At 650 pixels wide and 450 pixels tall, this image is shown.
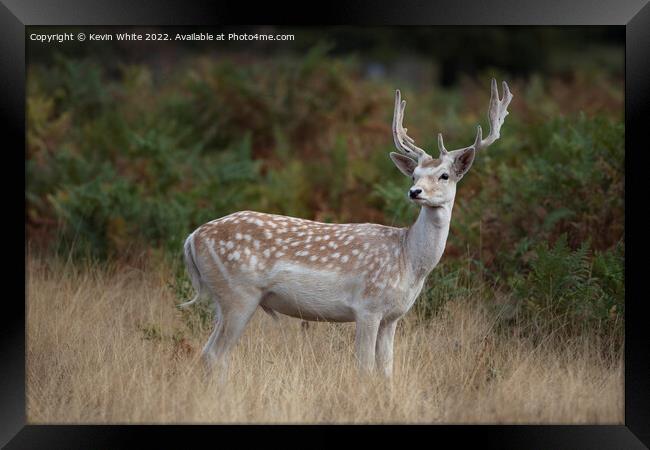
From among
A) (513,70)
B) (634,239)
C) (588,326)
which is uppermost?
(513,70)

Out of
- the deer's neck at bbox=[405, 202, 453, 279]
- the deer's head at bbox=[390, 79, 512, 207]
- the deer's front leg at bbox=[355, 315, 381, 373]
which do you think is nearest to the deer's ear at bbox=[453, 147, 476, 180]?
the deer's head at bbox=[390, 79, 512, 207]

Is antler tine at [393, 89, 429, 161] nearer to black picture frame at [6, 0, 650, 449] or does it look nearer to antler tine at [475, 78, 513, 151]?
antler tine at [475, 78, 513, 151]

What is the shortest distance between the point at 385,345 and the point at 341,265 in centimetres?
63

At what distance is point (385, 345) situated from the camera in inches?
240

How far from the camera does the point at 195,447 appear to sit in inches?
196

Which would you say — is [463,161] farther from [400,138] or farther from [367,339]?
[367,339]

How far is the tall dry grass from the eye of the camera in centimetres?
548

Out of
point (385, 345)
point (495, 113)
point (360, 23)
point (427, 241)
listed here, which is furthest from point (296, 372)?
point (360, 23)

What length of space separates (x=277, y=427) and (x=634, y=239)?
227cm

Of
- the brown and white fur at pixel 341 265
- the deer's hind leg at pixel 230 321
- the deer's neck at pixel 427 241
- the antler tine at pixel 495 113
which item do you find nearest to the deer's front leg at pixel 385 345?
the brown and white fur at pixel 341 265

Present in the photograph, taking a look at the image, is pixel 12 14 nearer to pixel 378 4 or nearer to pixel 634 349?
pixel 378 4

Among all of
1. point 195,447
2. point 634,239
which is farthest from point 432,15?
point 195,447

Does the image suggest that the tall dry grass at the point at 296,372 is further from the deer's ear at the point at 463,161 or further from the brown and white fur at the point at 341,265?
the deer's ear at the point at 463,161

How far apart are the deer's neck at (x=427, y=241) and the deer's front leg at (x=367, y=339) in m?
0.43
